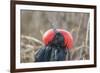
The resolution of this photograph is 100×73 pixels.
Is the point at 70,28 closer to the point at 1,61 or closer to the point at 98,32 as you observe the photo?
the point at 98,32

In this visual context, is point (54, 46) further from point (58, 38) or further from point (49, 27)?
point (49, 27)

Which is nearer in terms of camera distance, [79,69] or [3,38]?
[3,38]

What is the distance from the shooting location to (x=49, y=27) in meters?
1.92

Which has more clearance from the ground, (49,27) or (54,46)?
(49,27)

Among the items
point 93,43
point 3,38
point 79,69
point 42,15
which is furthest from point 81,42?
point 3,38

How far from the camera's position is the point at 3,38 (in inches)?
70.3

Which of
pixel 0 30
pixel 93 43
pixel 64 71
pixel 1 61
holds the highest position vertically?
pixel 0 30

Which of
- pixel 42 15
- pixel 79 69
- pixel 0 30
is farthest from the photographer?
pixel 79 69

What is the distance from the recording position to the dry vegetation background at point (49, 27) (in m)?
1.84

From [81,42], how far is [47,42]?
0.39 meters

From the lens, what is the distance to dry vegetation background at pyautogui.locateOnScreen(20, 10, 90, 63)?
1844 millimetres

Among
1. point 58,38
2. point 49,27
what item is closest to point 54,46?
point 58,38

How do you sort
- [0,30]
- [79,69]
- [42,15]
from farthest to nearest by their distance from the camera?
[79,69] < [42,15] < [0,30]

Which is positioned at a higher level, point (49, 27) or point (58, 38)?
point (49, 27)
